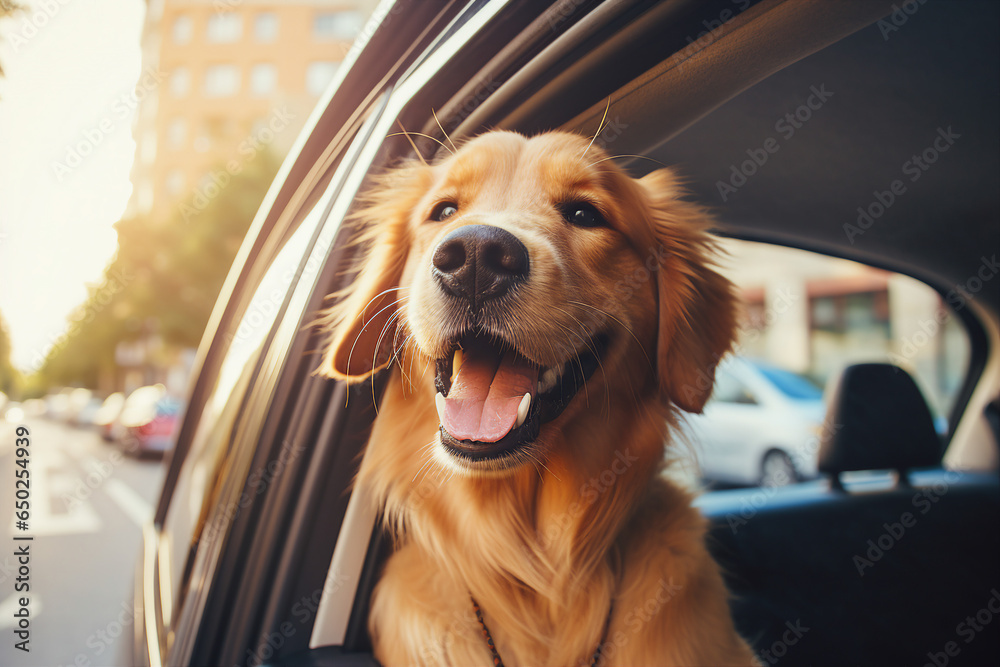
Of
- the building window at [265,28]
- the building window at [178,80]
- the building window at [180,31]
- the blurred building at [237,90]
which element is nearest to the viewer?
the building window at [180,31]

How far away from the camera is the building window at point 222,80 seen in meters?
11.1

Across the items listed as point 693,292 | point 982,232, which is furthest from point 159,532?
point 982,232

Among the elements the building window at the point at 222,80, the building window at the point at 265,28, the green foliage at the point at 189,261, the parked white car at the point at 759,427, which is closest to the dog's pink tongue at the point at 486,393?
the parked white car at the point at 759,427

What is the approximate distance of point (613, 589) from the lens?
4.65 ft

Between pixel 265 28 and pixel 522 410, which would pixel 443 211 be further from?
pixel 265 28

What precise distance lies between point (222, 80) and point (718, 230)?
548 inches

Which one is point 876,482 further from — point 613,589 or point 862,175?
point 613,589

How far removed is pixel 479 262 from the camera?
3.68 ft

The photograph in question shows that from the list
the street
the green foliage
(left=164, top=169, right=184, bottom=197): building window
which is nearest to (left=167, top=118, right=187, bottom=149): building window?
(left=164, top=169, right=184, bottom=197): building window

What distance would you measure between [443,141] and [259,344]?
3.17ft

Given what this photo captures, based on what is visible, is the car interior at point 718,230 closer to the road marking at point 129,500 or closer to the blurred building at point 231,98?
the road marking at point 129,500

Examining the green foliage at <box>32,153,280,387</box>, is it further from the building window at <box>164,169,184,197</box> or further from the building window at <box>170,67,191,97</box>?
the building window at <box>170,67,191,97</box>

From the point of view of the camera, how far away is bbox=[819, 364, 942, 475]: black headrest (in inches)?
96.7

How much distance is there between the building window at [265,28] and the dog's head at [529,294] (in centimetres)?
1327
